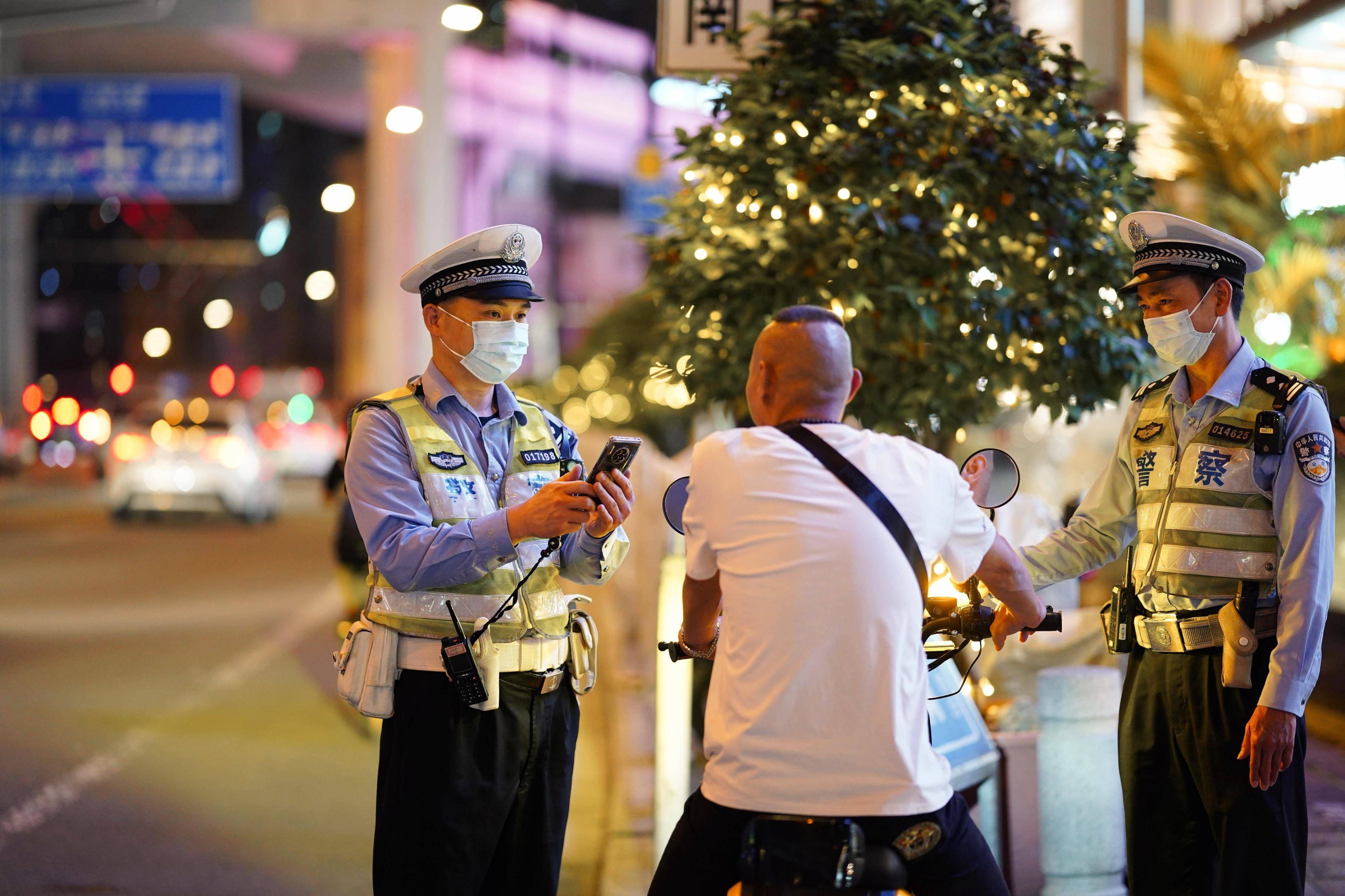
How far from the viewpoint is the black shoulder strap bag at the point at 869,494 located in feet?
8.46

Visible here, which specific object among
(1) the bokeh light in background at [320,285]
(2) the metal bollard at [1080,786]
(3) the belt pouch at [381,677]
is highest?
(1) the bokeh light in background at [320,285]

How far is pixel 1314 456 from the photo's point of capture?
3.31 meters

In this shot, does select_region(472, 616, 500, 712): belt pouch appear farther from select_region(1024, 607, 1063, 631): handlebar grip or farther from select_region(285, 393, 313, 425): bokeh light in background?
select_region(285, 393, 313, 425): bokeh light in background

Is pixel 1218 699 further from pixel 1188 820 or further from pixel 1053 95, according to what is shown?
pixel 1053 95

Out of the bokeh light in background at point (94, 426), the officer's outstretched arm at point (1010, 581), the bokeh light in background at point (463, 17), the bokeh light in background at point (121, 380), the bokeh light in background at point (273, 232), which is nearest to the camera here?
the officer's outstretched arm at point (1010, 581)

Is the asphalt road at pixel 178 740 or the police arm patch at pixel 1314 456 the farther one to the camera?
the asphalt road at pixel 178 740

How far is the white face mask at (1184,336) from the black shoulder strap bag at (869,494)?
51.5 inches

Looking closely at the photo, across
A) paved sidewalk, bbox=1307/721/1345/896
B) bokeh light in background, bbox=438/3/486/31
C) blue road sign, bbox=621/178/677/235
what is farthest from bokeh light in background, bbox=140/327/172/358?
paved sidewalk, bbox=1307/721/1345/896

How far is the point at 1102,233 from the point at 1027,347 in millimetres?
486

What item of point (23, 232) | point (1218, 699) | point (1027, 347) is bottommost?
point (1218, 699)

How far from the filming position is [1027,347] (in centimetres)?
522

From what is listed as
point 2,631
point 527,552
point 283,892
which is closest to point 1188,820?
point 527,552

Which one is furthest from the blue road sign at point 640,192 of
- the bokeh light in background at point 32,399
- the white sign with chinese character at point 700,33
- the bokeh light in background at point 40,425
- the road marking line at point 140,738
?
the white sign with chinese character at point 700,33

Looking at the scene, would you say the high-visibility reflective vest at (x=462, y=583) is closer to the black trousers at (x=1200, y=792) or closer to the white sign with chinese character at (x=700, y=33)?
the black trousers at (x=1200, y=792)
